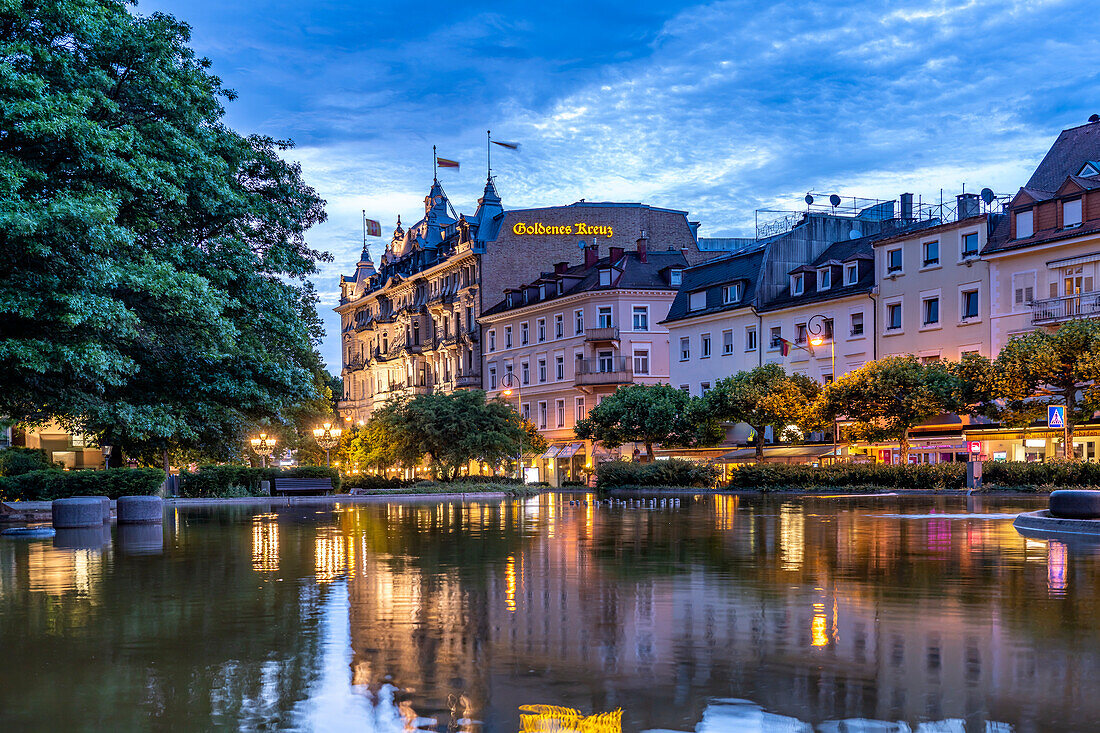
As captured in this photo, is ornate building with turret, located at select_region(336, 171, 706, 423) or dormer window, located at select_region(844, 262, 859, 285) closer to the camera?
dormer window, located at select_region(844, 262, 859, 285)

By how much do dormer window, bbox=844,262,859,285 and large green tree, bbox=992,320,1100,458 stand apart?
14183 mm

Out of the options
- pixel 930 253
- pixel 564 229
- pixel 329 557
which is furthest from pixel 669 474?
pixel 564 229

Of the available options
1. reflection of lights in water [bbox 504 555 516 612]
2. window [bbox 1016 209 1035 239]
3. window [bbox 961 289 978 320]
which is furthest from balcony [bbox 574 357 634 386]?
reflection of lights in water [bbox 504 555 516 612]

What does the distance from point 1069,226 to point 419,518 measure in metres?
31.5

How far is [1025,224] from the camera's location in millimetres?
47094

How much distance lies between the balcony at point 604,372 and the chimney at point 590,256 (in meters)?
9.09

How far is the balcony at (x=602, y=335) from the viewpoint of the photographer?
238ft

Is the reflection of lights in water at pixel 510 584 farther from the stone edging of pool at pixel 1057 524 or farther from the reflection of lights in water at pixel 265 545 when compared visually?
the stone edging of pool at pixel 1057 524

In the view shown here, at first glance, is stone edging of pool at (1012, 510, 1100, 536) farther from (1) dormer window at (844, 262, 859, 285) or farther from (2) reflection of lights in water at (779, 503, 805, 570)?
(1) dormer window at (844, 262, 859, 285)

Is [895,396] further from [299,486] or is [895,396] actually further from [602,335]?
[602,335]

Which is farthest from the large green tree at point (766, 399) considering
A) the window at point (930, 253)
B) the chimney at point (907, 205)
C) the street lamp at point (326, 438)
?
the street lamp at point (326, 438)

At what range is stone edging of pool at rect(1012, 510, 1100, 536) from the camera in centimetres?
1841

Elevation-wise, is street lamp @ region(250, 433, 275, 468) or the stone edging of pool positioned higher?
street lamp @ region(250, 433, 275, 468)

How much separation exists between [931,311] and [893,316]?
2.39m
